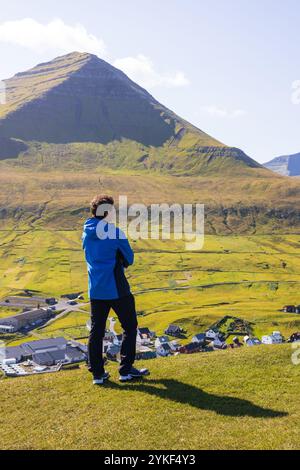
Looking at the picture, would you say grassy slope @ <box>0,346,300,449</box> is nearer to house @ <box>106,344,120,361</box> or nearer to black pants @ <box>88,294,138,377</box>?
black pants @ <box>88,294,138,377</box>

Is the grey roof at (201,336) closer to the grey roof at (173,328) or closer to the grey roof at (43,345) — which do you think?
the grey roof at (173,328)

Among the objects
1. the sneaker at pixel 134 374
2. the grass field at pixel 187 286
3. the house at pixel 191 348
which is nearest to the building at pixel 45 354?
the house at pixel 191 348

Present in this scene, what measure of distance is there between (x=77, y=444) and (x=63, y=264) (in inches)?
7054

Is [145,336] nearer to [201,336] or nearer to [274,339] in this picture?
[201,336]

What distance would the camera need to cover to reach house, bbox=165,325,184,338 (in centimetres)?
10375

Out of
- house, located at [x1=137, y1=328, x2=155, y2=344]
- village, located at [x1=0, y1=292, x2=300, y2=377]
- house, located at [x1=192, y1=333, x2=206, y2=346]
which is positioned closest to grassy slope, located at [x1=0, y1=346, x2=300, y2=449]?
village, located at [x1=0, y1=292, x2=300, y2=377]

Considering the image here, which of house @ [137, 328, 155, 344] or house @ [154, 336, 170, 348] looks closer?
house @ [154, 336, 170, 348]

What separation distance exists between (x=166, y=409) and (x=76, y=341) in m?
86.2

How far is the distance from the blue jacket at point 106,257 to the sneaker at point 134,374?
2568 millimetres

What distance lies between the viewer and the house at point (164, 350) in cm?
8303

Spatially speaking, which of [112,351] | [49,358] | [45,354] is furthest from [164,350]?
[49,358]

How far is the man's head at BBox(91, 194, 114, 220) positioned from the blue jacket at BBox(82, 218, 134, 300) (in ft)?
0.59
